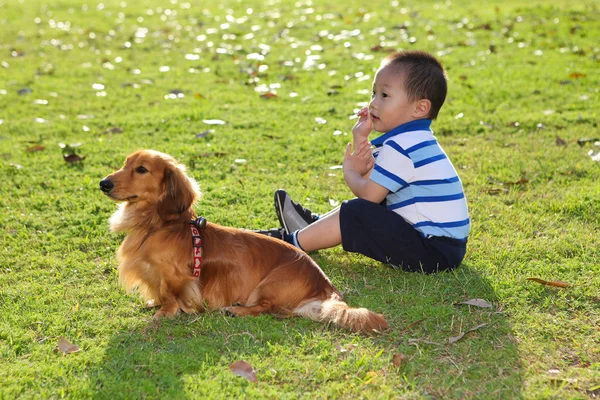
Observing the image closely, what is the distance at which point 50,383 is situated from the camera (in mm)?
3029

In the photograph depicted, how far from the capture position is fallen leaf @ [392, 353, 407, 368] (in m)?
3.14

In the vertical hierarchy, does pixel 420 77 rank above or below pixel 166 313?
above

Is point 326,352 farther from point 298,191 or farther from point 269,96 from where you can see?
point 269,96

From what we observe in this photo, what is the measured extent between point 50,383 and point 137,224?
3.48ft

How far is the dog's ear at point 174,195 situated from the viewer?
3.75 meters

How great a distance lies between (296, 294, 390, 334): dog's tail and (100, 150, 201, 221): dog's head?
945mm

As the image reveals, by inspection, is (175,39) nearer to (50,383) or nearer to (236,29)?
(236,29)

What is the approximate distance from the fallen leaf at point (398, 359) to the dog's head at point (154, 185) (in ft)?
4.58

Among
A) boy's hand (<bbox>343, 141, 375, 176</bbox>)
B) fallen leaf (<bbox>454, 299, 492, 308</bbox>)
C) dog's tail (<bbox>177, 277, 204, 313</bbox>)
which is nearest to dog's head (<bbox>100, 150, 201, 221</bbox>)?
dog's tail (<bbox>177, 277, 204, 313</bbox>)

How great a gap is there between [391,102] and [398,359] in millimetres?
1701

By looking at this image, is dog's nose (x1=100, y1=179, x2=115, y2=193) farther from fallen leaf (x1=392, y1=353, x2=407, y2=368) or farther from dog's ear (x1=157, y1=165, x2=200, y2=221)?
fallen leaf (x1=392, y1=353, x2=407, y2=368)

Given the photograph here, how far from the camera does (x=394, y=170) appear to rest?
13.4 feet

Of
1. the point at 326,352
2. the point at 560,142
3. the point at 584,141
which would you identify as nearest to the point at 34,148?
the point at 326,352

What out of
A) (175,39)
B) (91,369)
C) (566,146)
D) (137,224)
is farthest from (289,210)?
(175,39)
